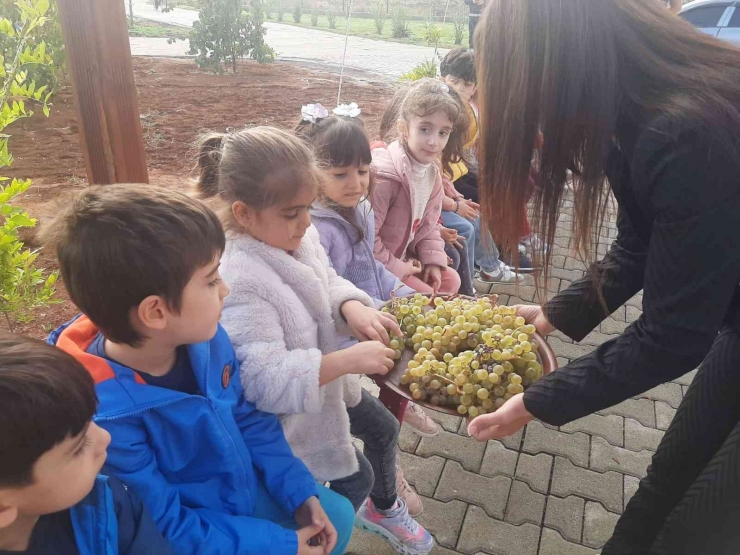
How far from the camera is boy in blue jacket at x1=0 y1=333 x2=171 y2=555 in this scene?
0.91 metres

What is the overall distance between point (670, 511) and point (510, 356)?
0.77 m

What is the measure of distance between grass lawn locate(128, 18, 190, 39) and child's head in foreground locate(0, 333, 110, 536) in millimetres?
9258

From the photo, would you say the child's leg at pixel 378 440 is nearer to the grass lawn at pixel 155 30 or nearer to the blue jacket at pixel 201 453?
the blue jacket at pixel 201 453

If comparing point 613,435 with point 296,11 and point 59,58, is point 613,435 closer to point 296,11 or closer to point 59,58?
point 59,58

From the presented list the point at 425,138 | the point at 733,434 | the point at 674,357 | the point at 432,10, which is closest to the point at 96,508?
the point at 674,357

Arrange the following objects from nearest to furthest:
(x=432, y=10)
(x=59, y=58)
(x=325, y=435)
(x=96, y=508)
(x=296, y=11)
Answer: (x=96, y=508) < (x=325, y=435) < (x=59, y=58) < (x=296, y=11) < (x=432, y=10)

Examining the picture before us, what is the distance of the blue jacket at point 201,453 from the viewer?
1.23m

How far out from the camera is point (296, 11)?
613 inches

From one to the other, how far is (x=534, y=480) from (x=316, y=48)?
11.1 metres

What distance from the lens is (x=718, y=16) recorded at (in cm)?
1019

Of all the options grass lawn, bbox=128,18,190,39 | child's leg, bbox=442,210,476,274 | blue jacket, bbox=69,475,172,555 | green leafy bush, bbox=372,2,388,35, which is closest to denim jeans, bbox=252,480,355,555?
blue jacket, bbox=69,475,172,555

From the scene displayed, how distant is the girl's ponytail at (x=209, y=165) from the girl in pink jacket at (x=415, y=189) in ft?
4.00

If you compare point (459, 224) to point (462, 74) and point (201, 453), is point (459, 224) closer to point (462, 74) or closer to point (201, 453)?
point (462, 74)

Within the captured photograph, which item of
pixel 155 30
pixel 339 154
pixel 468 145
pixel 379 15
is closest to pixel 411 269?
pixel 339 154
